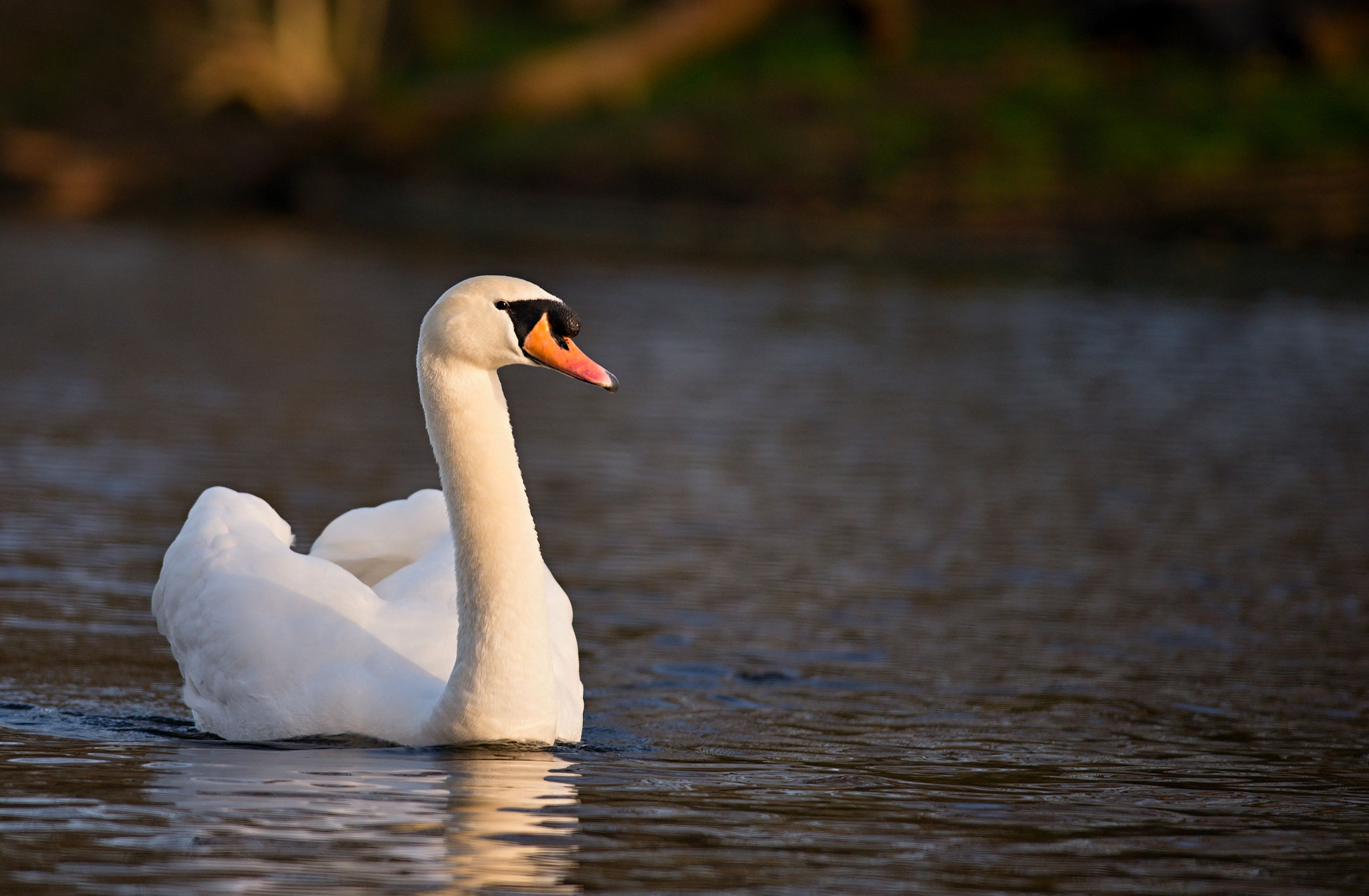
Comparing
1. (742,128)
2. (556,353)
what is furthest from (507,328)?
(742,128)

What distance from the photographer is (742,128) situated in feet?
100

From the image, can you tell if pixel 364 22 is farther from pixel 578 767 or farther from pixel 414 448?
pixel 578 767

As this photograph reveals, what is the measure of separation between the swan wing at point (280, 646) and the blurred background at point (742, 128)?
1967 cm

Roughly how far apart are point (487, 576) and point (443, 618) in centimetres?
58

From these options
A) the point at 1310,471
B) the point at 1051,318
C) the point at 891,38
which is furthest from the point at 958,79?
the point at 1310,471

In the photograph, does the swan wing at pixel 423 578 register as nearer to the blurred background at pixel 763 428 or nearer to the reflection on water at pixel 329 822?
the blurred background at pixel 763 428

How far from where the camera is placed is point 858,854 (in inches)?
190

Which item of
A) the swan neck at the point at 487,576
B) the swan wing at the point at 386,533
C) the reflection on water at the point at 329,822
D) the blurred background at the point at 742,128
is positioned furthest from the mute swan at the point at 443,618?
the blurred background at the point at 742,128

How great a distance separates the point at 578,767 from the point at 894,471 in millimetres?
6152

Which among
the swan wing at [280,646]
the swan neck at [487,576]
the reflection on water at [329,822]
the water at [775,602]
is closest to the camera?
the reflection on water at [329,822]

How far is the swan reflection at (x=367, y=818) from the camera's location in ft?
14.7

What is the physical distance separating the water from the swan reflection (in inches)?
0.6

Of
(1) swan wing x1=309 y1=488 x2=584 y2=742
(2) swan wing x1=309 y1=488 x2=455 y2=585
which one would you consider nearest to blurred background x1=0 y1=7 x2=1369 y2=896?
(1) swan wing x1=309 y1=488 x2=584 y2=742

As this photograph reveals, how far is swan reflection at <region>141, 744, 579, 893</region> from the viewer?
4.48 m
